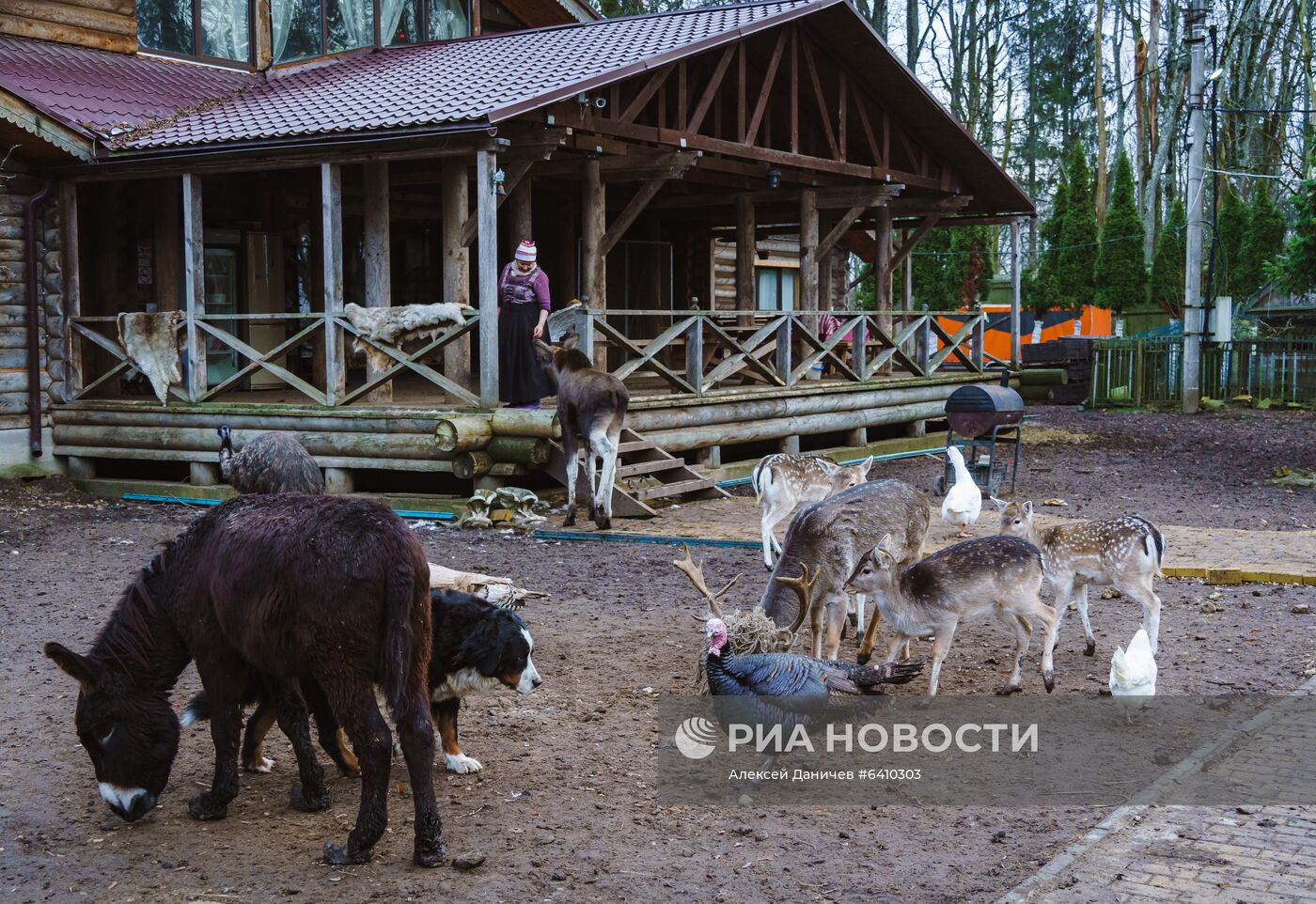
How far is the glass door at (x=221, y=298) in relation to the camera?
17859 millimetres

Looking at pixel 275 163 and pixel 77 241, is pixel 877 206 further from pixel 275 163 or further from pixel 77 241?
pixel 77 241

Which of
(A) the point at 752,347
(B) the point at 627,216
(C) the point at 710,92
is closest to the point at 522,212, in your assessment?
(B) the point at 627,216

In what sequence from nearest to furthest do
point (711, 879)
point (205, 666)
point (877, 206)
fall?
point (711, 879) < point (205, 666) < point (877, 206)

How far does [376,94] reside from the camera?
590 inches

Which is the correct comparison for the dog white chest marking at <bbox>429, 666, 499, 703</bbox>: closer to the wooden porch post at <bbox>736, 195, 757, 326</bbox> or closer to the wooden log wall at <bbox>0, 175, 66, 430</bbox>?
the wooden log wall at <bbox>0, 175, 66, 430</bbox>

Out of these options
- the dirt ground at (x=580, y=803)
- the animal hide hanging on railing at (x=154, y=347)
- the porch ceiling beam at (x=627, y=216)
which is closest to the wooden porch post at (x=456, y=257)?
the porch ceiling beam at (x=627, y=216)

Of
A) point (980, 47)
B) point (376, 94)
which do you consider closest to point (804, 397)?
point (376, 94)

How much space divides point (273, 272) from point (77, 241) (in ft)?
9.88

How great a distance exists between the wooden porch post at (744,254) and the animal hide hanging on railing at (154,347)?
7.99 metres

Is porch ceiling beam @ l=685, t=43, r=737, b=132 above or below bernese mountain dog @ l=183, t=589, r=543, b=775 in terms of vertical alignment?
above

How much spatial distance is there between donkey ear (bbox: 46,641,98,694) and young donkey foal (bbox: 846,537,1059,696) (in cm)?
362

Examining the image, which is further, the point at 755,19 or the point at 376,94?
the point at 755,19

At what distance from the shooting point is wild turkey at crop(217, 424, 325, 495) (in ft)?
30.8

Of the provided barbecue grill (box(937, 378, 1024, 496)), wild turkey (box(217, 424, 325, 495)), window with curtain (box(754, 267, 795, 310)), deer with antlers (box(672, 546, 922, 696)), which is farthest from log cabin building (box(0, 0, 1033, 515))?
deer with antlers (box(672, 546, 922, 696))
